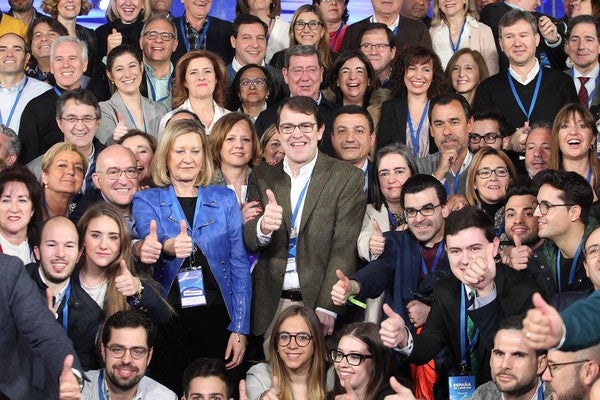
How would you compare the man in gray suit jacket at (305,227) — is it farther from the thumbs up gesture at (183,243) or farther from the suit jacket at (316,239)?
the thumbs up gesture at (183,243)

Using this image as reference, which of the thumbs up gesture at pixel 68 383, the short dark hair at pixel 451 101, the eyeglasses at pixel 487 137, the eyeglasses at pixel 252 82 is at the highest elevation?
the eyeglasses at pixel 252 82

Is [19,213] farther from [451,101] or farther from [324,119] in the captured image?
[451,101]

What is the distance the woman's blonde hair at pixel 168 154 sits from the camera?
6992 millimetres

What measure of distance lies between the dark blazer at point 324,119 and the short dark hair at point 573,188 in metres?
1.52

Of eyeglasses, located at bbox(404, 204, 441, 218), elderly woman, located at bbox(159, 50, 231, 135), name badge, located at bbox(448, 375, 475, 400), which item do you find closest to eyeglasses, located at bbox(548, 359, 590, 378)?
name badge, located at bbox(448, 375, 475, 400)

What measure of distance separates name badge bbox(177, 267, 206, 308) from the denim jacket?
0.09m

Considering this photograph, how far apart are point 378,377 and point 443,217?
3.12ft

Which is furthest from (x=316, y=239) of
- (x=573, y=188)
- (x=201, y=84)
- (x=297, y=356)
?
(x=201, y=84)

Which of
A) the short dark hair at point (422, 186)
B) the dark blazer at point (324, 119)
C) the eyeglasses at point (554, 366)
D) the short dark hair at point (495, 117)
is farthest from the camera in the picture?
the short dark hair at point (495, 117)

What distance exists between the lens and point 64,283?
651cm

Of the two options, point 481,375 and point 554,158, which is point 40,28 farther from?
point 481,375

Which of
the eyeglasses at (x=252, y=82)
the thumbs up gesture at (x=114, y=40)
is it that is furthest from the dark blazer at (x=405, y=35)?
the thumbs up gesture at (x=114, y=40)

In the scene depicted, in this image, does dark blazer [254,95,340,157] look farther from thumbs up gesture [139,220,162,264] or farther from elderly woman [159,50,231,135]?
thumbs up gesture [139,220,162,264]

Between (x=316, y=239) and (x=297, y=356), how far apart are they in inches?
25.8
